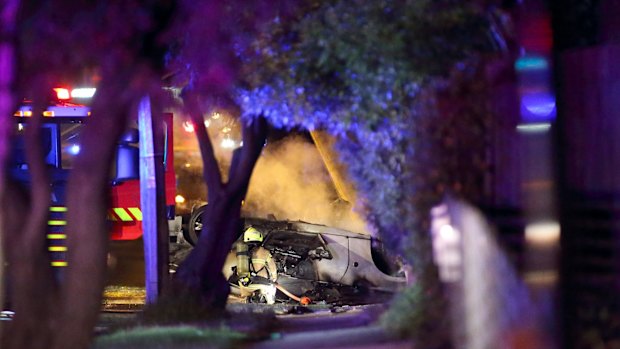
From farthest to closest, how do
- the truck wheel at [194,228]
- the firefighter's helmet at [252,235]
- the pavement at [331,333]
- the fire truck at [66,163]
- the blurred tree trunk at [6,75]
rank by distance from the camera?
the truck wheel at [194,228]
the firefighter's helmet at [252,235]
the fire truck at [66,163]
the pavement at [331,333]
the blurred tree trunk at [6,75]

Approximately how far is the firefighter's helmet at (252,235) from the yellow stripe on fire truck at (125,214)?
1785mm

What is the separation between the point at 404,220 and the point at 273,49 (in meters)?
2.36

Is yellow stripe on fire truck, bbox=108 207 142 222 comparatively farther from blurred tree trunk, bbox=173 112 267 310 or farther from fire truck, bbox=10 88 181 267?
blurred tree trunk, bbox=173 112 267 310

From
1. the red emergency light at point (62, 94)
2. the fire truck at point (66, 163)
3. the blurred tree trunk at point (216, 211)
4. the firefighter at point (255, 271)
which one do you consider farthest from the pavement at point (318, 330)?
the red emergency light at point (62, 94)

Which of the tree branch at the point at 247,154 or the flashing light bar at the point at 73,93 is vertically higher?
the flashing light bar at the point at 73,93

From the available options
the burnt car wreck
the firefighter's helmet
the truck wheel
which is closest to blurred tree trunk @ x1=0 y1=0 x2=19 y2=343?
the firefighter's helmet

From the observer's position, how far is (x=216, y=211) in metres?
10.1

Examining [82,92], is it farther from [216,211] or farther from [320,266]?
[320,266]

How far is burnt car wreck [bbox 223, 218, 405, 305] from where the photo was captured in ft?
43.8

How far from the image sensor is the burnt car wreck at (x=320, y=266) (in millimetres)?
13344

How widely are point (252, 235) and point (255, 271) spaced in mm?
620

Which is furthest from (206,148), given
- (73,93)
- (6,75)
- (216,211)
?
(73,93)

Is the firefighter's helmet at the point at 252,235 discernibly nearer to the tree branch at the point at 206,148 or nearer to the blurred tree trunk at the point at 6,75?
the tree branch at the point at 206,148

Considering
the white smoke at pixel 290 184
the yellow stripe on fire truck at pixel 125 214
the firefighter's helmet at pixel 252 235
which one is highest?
the white smoke at pixel 290 184
